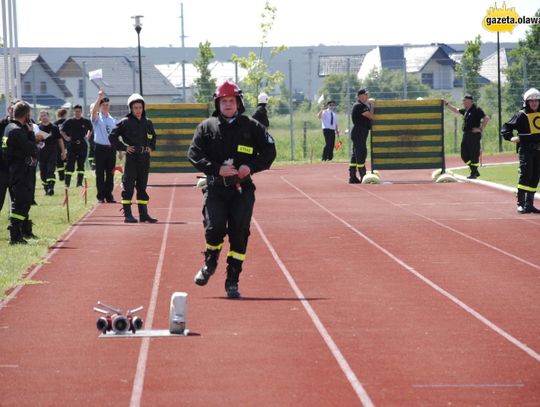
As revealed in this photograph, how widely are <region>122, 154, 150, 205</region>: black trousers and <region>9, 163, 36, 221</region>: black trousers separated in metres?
3.75

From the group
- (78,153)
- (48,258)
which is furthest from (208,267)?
(78,153)

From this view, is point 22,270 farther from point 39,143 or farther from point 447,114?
point 447,114

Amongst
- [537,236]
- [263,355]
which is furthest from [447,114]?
[263,355]

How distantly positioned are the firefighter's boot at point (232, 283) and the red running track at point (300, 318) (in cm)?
16

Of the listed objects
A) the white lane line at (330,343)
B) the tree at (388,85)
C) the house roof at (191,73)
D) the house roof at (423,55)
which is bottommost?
the white lane line at (330,343)

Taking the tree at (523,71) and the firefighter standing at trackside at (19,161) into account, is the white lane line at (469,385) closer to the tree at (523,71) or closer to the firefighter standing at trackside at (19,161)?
the firefighter standing at trackside at (19,161)

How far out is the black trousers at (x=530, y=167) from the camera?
2189 cm

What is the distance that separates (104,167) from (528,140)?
829cm

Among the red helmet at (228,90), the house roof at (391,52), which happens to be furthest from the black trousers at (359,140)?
the house roof at (391,52)

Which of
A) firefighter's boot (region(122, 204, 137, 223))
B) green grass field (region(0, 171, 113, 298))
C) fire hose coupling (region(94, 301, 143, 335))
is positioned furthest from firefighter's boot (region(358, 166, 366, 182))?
fire hose coupling (region(94, 301, 143, 335))

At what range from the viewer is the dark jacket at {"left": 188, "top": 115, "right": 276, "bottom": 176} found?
42.2 feet

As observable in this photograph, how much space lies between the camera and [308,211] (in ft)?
77.4

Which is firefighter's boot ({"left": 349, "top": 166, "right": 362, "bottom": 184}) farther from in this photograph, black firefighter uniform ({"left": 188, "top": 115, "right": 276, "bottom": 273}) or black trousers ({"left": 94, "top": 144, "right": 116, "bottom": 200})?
black firefighter uniform ({"left": 188, "top": 115, "right": 276, "bottom": 273})

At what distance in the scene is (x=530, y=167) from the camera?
21953 mm
